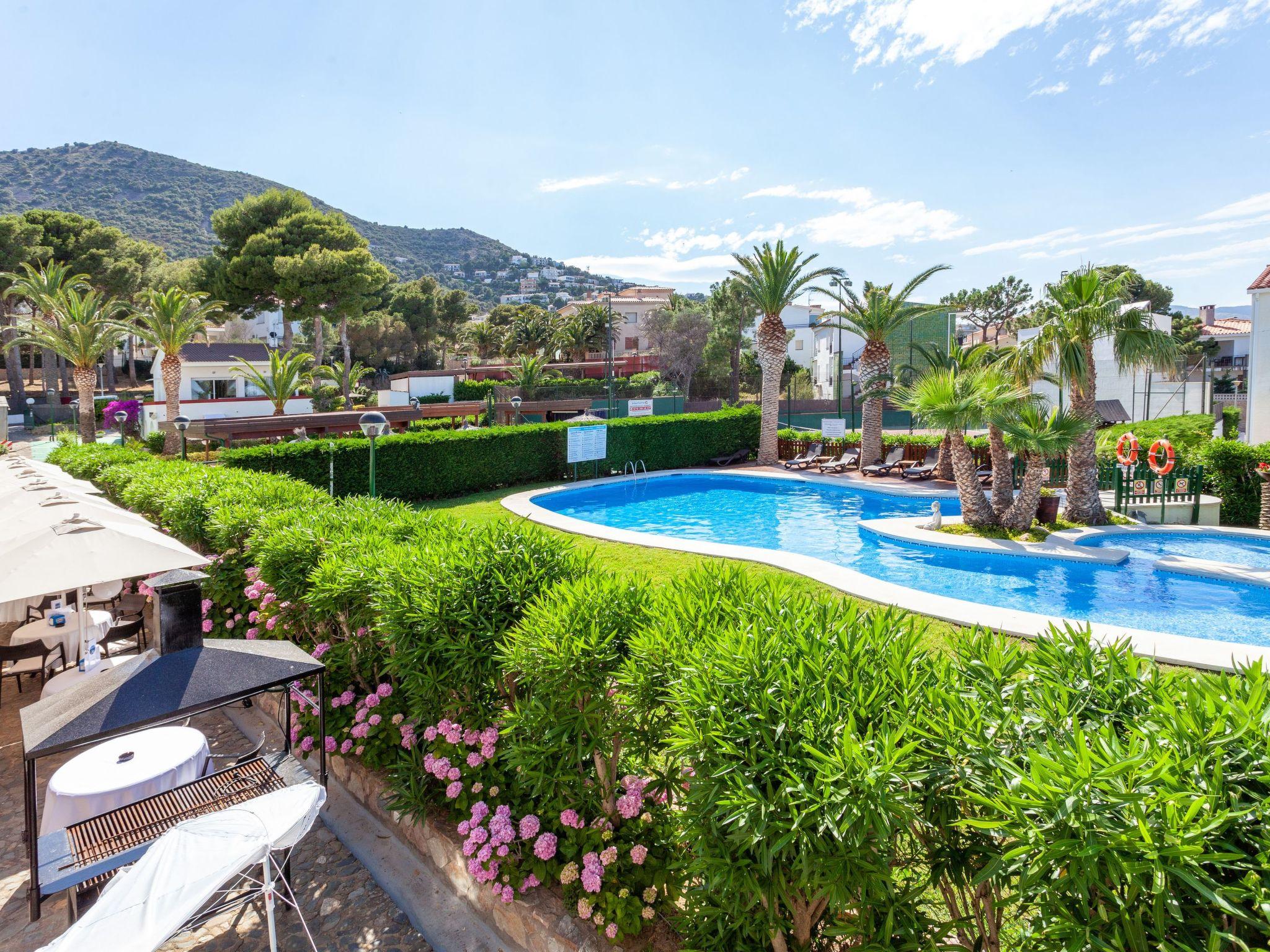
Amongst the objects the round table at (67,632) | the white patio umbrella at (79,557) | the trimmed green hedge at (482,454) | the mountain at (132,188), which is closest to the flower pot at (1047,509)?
the trimmed green hedge at (482,454)

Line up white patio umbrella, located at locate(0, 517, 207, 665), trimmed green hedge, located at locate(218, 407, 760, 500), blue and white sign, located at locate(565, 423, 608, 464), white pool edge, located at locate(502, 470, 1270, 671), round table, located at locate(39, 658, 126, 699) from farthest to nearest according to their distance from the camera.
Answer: blue and white sign, located at locate(565, 423, 608, 464), trimmed green hedge, located at locate(218, 407, 760, 500), white pool edge, located at locate(502, 470, 1270, 671), round table, located at locate(39, 658, 126, 699), white patio umbrella, located at locate(0, 517, 207, 665)

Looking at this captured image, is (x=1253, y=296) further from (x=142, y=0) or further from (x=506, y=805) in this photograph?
(x=142, y=0)

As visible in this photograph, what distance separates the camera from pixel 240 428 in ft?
67.6

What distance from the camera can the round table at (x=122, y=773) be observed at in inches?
157

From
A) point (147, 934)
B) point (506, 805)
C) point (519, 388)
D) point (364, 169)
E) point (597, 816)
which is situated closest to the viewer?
point (147, 934)

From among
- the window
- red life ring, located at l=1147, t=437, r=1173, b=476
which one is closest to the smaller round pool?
red life ring, located at l=1147, t=437, r=1173, b=476

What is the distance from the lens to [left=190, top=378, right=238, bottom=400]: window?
3459cm

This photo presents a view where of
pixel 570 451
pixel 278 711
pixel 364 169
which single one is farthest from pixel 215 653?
pixel 364 169

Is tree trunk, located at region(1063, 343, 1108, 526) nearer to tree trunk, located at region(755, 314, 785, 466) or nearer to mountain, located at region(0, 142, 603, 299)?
tree trunk, located at region(755, 314, 785, 466)

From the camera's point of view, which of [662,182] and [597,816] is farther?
[662,182]

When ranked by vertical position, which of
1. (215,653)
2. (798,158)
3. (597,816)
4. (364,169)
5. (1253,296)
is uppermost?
(364,169)

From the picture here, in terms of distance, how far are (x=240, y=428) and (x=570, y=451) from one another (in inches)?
379

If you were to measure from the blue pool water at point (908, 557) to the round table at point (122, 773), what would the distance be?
33.8 feet

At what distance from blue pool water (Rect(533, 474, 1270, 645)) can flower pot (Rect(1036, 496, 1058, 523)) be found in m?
1.15
